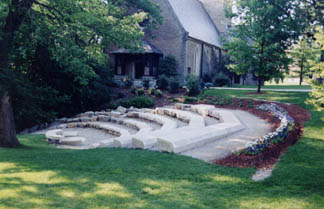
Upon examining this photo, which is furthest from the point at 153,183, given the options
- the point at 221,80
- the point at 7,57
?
the point at 221,80

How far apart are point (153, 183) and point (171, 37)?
2517cm

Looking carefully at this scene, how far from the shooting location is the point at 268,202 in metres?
4.28

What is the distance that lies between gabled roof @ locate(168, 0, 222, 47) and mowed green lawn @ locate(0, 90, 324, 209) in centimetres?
2505

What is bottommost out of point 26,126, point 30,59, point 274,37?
point 26,126

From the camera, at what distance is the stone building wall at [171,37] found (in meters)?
28.5

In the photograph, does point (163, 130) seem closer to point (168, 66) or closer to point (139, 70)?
point (168, 66)

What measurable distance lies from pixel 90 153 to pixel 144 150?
1.36 metres

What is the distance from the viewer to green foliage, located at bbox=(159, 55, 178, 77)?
28297 millimetres

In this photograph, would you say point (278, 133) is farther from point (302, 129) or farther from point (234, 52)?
point (234, 52)

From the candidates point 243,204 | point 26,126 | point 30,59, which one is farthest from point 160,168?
point 30,59

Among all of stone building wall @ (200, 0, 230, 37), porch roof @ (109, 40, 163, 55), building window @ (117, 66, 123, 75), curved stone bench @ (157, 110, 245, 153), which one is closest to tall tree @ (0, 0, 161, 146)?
curved stone bench @ (157, 110, 245, 153)

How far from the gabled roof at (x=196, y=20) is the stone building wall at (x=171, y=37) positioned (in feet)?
4.05

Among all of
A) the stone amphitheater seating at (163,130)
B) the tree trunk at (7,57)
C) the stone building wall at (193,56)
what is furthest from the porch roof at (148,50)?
the tree trunk at (7,57)

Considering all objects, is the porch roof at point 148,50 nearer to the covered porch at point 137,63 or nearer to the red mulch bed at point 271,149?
the covered porch at point 137,63
